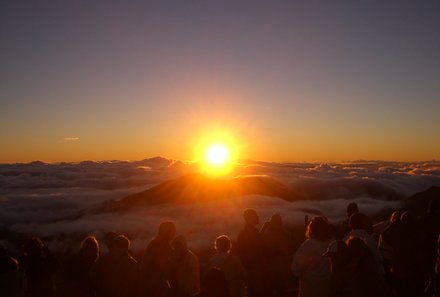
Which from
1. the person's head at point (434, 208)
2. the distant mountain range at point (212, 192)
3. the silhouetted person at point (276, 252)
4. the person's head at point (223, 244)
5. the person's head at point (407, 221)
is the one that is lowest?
the distant mountain range at point (212, 192)

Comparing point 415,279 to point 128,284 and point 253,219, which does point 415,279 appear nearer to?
point 253,219

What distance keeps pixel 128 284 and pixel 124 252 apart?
483mm

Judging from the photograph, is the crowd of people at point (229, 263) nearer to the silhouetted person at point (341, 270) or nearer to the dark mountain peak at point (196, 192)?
the silhouetted person at point (341, 270)

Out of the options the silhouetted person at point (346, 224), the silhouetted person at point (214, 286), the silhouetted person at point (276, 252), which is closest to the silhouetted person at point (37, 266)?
the silhouetted person at point (214, 286)

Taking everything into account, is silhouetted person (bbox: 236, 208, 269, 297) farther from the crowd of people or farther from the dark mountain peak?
the dark mountain peak

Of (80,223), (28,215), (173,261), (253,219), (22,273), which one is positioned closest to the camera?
(22,273)

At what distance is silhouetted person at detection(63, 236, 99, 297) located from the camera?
21.6ft

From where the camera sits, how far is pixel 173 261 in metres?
6.70

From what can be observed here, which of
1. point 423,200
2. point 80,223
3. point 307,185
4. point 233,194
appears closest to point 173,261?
point 423,200

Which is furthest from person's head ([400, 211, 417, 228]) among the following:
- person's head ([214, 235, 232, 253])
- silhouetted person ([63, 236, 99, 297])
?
silhouetted person ([63, 236, 99, 297])

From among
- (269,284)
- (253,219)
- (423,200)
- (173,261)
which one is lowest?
(423,200)

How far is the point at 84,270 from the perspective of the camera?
21.7 feet

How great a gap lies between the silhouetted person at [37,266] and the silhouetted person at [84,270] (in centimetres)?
39

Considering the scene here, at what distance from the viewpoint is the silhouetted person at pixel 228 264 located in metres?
6.67
